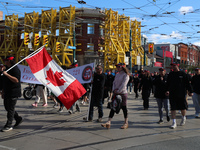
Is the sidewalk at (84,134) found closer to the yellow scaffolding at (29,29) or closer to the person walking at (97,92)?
the person walking at (97,92)

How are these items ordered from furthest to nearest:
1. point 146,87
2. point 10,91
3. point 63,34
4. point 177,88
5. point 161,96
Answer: point 63,34, point 146,87, point 161,96, point 177,88, point 10,91

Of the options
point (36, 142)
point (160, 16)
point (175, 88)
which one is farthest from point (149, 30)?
point (36, 142)

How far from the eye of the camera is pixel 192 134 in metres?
6.43

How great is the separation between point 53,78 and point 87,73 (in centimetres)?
153

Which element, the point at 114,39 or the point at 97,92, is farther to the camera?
the point at 114,39

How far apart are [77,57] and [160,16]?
2286 cm

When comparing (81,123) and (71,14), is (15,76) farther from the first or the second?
(71,14)

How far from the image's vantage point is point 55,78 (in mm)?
7367

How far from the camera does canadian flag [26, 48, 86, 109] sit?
7070 millimetres

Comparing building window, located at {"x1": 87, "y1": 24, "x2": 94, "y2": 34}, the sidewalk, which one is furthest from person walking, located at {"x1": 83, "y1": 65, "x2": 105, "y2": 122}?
building window, located at {"x1": 87, "y1": 24, "x2": 94, "y2": 34}

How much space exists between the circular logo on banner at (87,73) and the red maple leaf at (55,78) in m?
1.20

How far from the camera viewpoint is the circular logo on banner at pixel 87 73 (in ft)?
27.7

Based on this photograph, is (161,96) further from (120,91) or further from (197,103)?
(197,103)

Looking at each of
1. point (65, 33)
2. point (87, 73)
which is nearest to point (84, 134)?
point (87, 73)
